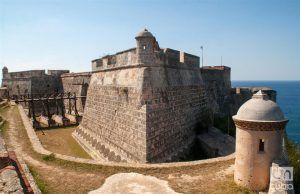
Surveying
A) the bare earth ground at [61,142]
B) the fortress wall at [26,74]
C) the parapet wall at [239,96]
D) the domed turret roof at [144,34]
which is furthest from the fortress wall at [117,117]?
the fortress wall at [26,74]

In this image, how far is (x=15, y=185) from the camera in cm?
707

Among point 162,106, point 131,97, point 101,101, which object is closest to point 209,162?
point 162,106

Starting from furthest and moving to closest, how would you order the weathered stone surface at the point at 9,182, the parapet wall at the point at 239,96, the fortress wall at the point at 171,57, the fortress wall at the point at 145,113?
the parapet wall at the point at 239,96
the fortress wall at the point at 171,57
the fortress wall at the point at 145,113
the weathered stone surface at the point at 9,182

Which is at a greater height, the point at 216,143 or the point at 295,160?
the point at 295,160

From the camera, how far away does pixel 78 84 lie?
95.7 ft

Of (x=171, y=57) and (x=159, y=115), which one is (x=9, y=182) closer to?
(x=159, y=115)

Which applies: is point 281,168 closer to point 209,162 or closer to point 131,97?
point 209,162

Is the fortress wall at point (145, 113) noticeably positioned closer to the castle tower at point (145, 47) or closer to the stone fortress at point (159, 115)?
the stone fortress at point (159, 115)

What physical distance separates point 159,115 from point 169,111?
1139mm

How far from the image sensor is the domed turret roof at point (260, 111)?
26.8ft

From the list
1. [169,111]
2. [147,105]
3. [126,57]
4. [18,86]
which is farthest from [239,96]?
[18,86]

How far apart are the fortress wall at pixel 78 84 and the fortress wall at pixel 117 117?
720cm

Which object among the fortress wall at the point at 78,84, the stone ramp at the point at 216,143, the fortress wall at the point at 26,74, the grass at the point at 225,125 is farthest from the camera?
the fortress wall at the point at 26,74

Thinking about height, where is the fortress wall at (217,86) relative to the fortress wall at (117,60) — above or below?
below
